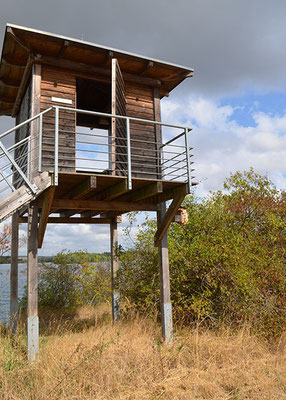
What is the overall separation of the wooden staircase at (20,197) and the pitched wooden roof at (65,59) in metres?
3.31

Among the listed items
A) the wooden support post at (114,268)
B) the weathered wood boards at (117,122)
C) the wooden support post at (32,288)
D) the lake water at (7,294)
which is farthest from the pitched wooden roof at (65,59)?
the lake water at (7,294)

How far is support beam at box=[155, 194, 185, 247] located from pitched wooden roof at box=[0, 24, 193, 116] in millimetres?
3585

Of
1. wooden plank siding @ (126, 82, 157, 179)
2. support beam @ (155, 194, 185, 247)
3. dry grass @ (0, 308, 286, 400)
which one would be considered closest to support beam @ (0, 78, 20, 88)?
wooden plank siding @ (126, 82, 157, 179)

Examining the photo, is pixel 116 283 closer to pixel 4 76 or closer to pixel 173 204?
pixel 173 204

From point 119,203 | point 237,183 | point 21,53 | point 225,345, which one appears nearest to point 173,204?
point 119,203

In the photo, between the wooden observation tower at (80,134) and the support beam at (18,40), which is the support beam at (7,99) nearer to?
the wooden observation tower at (80,134)

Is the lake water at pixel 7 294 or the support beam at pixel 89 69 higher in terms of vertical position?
the support beam at pixel 89 69

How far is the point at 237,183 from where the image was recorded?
45.6 ft

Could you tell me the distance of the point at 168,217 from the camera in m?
8.11

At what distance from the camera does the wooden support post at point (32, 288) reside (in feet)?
21.7

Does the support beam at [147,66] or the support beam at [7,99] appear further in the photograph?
the support beam at [7,99]

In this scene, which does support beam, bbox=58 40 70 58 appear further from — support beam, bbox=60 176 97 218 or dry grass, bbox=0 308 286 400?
dry grass, bbox=0 308 286 400

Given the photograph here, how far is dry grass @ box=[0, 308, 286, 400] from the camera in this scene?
16.4 feet

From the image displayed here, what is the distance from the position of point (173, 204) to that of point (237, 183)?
685 centimetres
